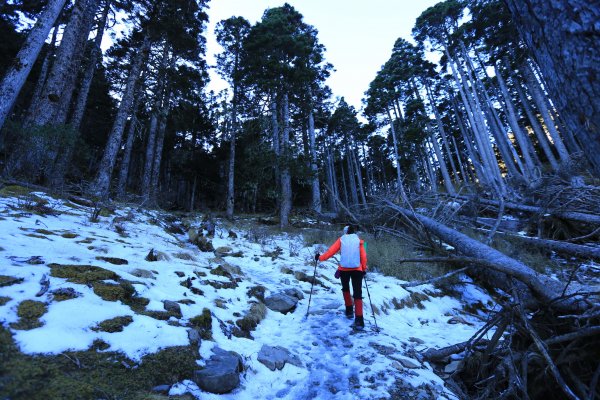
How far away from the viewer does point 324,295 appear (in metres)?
5.66

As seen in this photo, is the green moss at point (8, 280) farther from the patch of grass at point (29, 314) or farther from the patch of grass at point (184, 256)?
the patch of grass at point (184, 256)

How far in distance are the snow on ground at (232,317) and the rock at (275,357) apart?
0.08 m

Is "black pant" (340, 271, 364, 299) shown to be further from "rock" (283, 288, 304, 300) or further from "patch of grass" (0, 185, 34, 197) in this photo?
"patch of grass" (0, 185, 34, 197)

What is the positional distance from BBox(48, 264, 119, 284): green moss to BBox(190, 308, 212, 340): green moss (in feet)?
3.70

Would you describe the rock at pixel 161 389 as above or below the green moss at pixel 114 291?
below

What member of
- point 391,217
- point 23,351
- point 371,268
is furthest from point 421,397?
point 391,217

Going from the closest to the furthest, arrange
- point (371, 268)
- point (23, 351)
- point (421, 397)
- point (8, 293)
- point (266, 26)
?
point (23, 351) → point (8, 293) → point (421, 397) → point (371, 268) → point (266, 26)

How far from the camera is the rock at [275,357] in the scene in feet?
9.59

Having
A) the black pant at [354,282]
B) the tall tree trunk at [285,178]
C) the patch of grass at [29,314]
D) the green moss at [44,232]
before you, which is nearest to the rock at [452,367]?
the black pant at [354,282]

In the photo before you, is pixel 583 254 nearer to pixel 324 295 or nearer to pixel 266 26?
pixel 324 295

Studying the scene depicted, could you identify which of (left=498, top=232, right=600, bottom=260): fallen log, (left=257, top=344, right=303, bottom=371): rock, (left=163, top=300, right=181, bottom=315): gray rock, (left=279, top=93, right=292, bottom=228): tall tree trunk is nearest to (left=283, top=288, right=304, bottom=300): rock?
(left=257, top=344, right=303, bottom=371): rock

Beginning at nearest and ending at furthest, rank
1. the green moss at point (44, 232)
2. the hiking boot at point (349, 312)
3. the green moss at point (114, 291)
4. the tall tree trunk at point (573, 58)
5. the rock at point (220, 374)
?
the tall tree trunk at point (573, 58), the rock at point (220, 374), the green moss at point (114, 291), the green moss at point (44, 232), the hiking boot at point (349, 312)

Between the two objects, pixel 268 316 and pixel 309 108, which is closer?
pixel 268 316

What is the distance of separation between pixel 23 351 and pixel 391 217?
9.87 meters
